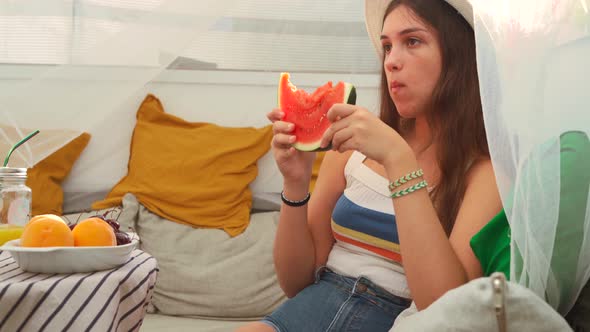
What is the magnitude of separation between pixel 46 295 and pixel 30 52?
1.43m

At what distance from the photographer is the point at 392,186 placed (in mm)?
1251

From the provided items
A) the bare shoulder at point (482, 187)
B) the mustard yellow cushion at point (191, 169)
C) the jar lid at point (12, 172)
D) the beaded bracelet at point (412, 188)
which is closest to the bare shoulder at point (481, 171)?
the bare shoulder at point (482, 187)

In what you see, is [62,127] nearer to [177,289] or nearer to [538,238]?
[177,289]

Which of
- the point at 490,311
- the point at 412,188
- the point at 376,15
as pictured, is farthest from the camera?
the point at 376,15

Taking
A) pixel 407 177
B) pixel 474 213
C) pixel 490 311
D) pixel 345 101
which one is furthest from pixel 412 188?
pixel 490 311

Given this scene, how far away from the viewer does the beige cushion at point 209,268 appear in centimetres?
239

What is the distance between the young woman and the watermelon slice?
0.04 m

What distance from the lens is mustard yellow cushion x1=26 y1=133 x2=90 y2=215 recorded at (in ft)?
8.38

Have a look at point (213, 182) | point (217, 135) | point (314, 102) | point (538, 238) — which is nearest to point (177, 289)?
point (213, 182)

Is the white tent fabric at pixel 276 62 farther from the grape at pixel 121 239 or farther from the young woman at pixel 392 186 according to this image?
the grape at pixel 121 239

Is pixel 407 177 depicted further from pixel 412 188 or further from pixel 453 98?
pixel 453 98

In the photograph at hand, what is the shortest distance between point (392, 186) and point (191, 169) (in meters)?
1.51

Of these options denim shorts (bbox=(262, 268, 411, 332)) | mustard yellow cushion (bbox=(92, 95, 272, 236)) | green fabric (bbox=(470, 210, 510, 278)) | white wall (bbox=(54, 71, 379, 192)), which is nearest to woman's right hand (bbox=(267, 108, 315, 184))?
denim shorts (bbox=(262, 268, 411, 332))

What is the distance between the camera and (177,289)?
2402 mm
